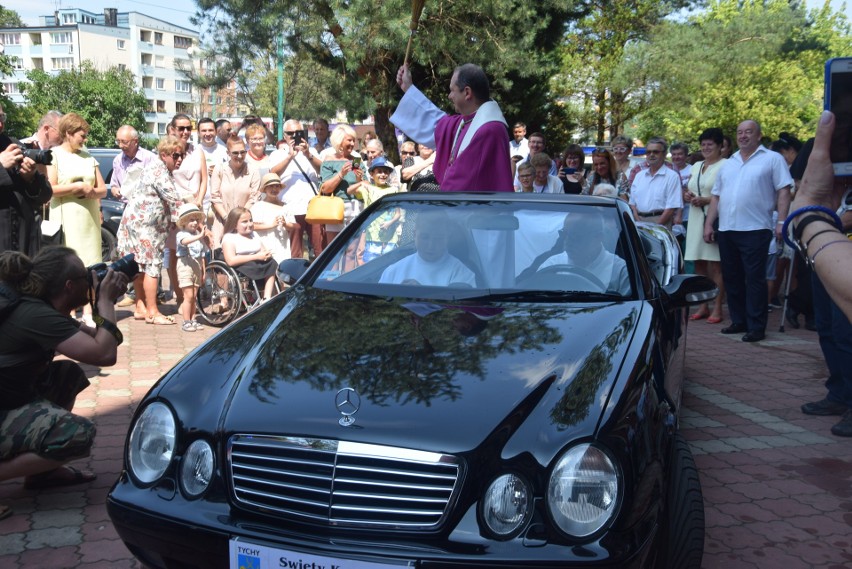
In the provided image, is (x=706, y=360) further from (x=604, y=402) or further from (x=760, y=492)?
(x=604, y=402)

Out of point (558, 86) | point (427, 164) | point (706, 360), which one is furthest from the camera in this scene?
point (558, 86)

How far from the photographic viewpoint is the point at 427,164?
9719mm

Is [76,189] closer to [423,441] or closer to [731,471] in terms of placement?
[731,471]

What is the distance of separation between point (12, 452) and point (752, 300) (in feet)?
22.6

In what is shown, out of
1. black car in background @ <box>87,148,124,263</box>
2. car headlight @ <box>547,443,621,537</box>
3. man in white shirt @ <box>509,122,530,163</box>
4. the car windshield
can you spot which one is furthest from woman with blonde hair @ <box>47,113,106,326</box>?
man in white shirt @ <box>509,122,530,163</box>

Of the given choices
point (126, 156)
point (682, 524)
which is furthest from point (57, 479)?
point (126, 156)

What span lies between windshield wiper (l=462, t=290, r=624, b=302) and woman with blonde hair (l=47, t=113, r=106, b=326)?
5.19m

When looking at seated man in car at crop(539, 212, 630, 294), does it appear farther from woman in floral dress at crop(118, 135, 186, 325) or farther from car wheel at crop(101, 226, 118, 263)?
car wheel at crop(101, 226, 118, 263)

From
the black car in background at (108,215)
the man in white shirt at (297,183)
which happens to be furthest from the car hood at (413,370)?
the black car in background at (108,215)

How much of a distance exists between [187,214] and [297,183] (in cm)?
166

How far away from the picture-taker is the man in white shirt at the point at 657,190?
9281mm

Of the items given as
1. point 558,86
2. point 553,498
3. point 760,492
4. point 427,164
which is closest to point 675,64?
point 558,86

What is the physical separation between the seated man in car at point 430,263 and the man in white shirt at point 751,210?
4990 mm

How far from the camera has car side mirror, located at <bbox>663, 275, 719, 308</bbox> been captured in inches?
154
